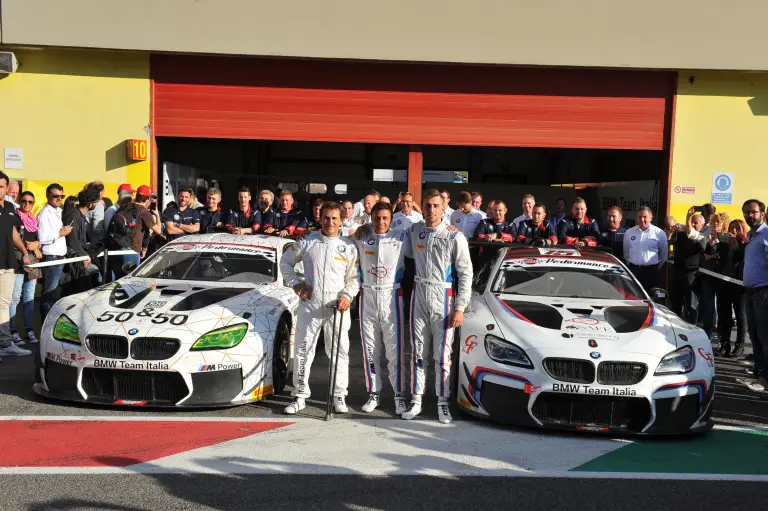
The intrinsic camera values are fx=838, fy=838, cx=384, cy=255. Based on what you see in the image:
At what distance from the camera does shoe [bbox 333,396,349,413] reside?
6.88 m

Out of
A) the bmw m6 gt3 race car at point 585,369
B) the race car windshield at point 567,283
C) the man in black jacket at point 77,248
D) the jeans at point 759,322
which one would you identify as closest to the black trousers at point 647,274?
the jeans at point 759,322

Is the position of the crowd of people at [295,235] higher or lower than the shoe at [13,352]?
higher

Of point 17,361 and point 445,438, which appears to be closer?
point 445,438

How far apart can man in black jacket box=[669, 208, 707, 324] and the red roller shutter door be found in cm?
384

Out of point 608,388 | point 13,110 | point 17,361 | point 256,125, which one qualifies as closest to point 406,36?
point 256,125

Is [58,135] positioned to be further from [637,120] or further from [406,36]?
[637,120]

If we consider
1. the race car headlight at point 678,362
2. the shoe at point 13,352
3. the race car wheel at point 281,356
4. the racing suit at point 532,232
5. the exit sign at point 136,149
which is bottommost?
the shoe at point 13,352

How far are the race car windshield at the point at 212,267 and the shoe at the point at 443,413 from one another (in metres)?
2.22

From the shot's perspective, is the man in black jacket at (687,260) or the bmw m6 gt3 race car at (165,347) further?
the man in black jacket at (687,260)

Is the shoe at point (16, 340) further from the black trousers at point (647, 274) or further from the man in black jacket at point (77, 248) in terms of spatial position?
the black trousers at point (647, 274)

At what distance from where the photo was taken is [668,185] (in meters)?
14.1

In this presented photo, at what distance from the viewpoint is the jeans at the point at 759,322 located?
791cm

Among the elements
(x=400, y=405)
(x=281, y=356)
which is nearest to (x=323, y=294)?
(x=281, y=356)

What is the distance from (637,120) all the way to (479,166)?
8837 mm
